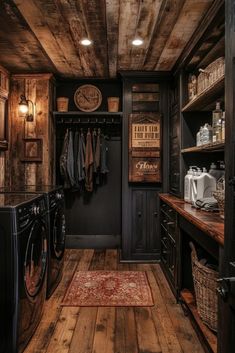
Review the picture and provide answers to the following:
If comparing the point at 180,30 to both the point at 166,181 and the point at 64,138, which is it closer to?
the point at 166,181

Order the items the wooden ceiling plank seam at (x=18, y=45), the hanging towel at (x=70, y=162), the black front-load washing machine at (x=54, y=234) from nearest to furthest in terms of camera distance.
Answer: the wooden ceiling plank seam at (x=18, y=45) < the black front-load washing machine at (x=54, y=234) < the hanging towel at (x=70, y=162)

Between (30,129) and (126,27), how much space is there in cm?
208

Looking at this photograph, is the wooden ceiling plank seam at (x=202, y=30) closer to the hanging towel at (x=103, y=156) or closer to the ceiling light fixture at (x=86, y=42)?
the ceiling light fixture at (x=86, y=42)

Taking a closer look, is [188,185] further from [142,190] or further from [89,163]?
[89,163]

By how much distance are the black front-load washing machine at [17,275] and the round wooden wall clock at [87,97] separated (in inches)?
103

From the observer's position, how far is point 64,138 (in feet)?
15.1

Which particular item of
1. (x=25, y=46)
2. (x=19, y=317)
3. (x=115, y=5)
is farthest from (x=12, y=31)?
(x=19, y=317)

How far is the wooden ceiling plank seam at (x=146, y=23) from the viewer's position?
240 centimetres

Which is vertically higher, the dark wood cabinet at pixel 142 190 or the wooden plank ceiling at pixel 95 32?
the wooden plank ceiling at pixel 95 32

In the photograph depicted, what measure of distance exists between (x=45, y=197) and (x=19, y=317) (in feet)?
3.60

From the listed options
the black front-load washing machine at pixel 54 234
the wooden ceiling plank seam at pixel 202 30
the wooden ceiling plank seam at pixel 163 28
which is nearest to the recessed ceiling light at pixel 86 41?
the wooden ceiling plank seam at pixel 163 28

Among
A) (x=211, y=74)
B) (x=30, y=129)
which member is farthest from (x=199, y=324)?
(x=30, y=129)

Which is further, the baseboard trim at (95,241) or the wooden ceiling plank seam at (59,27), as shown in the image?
the baseboard trim at (95,241)

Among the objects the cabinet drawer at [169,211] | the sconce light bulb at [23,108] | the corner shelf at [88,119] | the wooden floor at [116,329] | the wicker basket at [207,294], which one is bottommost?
the wooden floor at [116,329]
